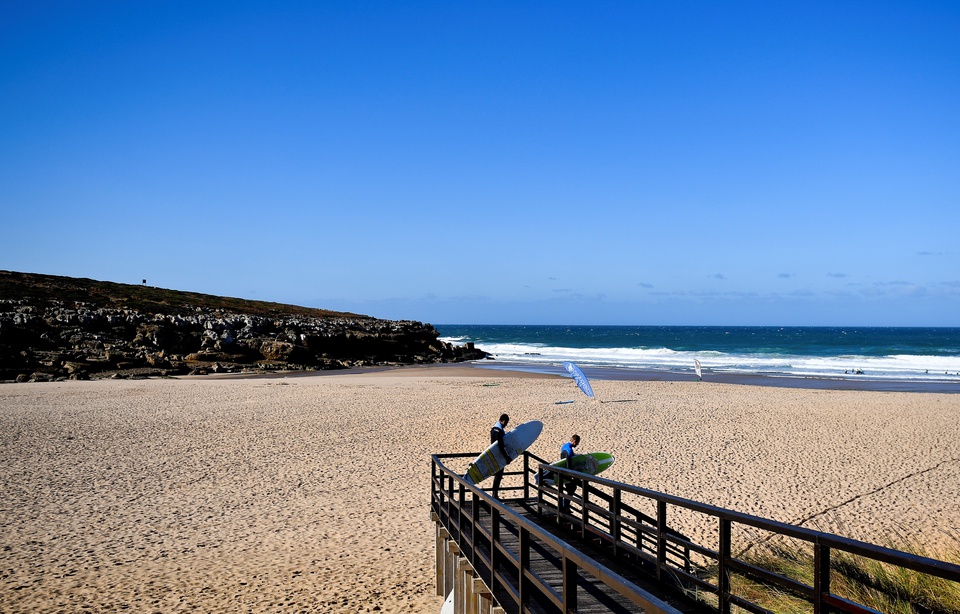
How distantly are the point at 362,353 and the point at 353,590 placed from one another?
46.2 metres

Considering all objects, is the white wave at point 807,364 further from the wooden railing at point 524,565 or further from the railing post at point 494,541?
the railing post at point 494,541

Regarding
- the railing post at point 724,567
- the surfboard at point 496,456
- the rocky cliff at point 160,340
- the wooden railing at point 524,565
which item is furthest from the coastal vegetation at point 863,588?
the rocky cliff at point 160,340

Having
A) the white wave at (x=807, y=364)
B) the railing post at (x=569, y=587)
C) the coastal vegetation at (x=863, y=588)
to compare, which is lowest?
the coastal vegetation at (x=863, y=588)

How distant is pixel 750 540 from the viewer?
10422 mm

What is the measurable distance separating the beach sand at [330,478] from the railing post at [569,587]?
16.4 ft

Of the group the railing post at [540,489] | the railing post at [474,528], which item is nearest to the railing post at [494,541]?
the railing post at [474,528]

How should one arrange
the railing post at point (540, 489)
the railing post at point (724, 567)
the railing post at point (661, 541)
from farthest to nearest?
the railing post at point (540, 489)
the railing post at point (661, 541)
the railing post at point (724, 567)

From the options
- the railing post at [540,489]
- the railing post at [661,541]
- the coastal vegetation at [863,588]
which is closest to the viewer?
the railing post at [661,541]

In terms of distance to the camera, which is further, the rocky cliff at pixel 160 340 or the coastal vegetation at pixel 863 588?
the rocky cliff at pixel 160 340

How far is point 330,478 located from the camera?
14570mm

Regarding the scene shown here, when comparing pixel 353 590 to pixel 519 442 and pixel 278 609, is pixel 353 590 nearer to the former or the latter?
pixel 278 609

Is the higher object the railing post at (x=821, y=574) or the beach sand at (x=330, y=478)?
the railing post at (x=821, y=574)

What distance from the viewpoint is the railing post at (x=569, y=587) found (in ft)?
12.9

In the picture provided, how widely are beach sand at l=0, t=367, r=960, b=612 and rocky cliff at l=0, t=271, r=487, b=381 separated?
498 inches
